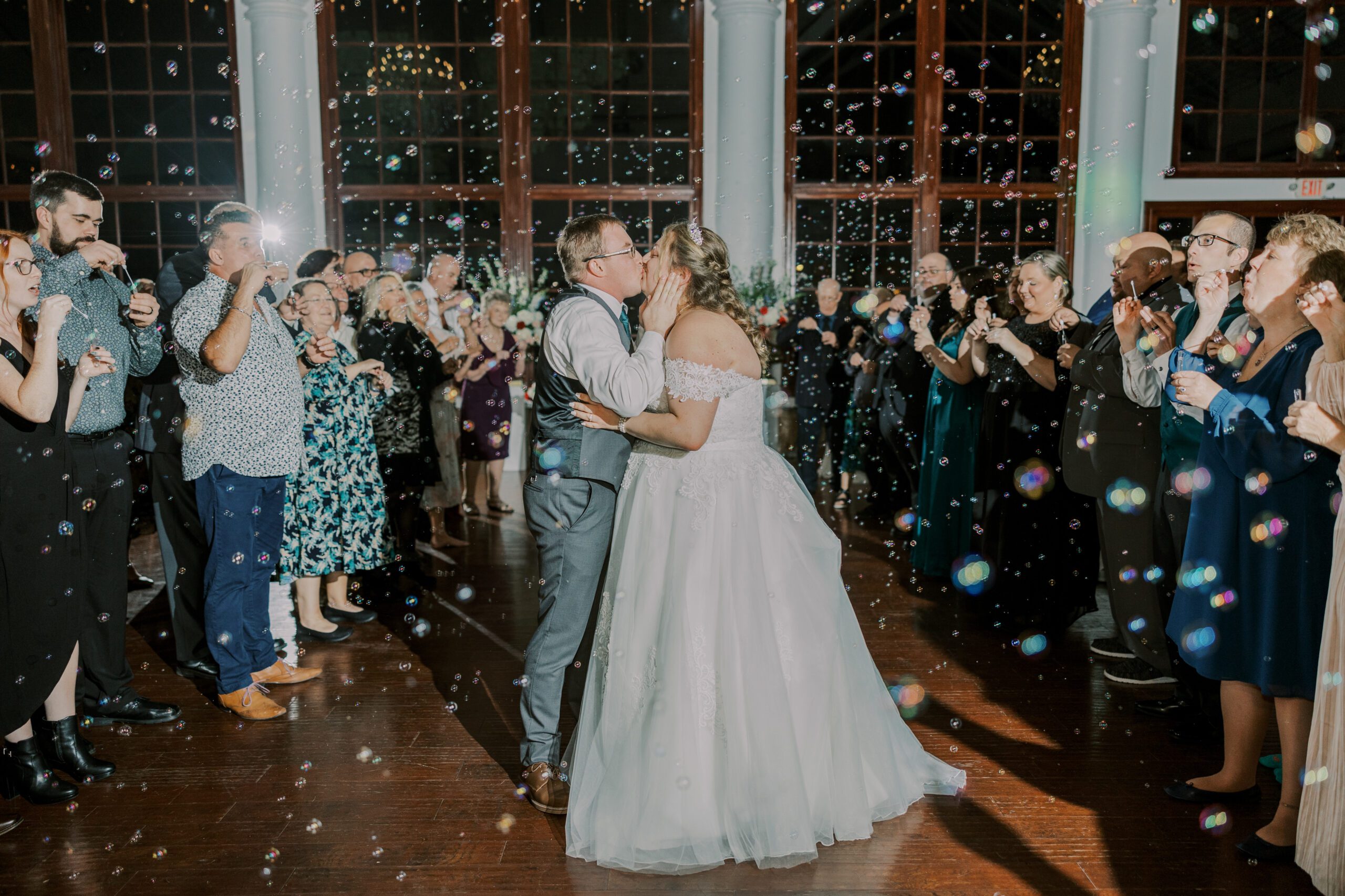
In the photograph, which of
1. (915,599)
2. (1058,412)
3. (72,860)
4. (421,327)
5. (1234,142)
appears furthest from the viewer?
(1234,142)

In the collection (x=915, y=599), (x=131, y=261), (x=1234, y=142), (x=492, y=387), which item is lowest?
(x=915, y=599)

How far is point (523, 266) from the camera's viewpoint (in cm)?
923

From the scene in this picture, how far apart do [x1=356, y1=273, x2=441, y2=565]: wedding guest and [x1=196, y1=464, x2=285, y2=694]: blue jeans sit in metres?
1.26

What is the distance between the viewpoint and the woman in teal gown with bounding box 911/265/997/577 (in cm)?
462

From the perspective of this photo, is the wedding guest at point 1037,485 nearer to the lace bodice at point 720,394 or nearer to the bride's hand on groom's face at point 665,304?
the lace bodice at point 720,394

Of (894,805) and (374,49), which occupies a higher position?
(374,49)

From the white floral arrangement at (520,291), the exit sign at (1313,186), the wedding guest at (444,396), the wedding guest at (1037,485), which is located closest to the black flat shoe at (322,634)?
the wedding guest at (444,396)

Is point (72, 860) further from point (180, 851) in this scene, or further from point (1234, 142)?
point (1234, 142)

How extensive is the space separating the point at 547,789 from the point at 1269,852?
1815mm

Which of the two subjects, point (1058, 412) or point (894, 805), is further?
point (1058, 412)

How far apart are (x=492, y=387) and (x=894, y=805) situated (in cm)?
429

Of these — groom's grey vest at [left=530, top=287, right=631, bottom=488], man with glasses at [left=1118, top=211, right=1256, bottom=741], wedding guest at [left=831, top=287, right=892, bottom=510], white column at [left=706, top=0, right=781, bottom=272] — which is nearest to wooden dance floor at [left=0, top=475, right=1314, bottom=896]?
man with glasses at [left=1118, top=211, right=1256, bottom=741]

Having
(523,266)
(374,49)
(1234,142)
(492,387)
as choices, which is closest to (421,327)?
(492,387)

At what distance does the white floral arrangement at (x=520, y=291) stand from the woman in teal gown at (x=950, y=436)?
331cm
